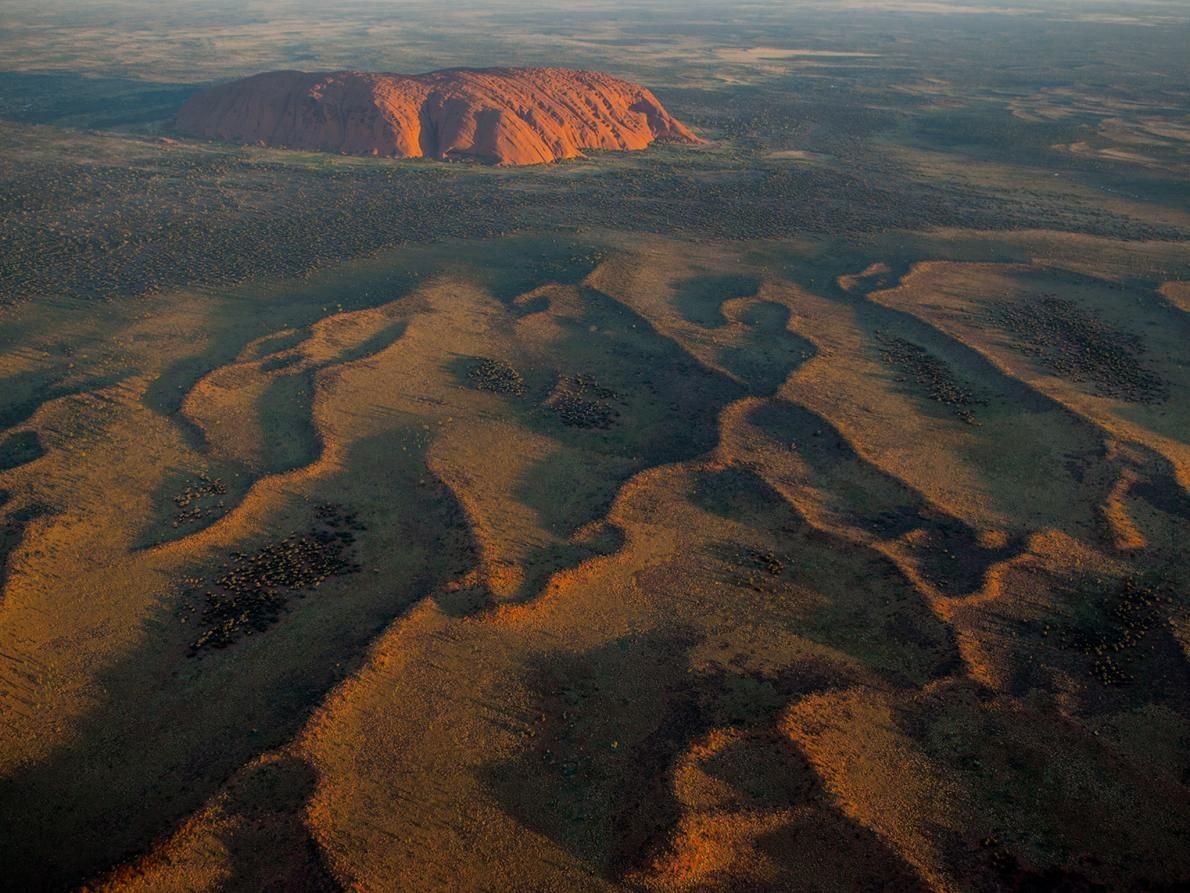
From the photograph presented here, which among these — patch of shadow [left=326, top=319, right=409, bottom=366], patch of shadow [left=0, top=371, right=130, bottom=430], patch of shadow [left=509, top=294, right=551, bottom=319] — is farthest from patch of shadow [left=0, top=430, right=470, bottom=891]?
patch of shadow [left=509, top=294, right=551, bottom=319]

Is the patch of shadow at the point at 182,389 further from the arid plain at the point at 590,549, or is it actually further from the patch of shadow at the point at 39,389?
the patch of shadow at the point at 39,389

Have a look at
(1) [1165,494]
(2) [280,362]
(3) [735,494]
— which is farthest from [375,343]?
(1) [1165,494]

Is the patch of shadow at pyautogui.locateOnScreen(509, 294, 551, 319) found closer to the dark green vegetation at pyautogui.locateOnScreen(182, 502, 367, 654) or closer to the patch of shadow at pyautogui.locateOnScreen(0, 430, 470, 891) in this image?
the dark green vegetation at pyautogui.locateOnScreen(182, 502, 367, 654)

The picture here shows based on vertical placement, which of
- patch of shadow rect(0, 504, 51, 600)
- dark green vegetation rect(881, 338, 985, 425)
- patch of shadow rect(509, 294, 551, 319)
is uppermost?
dark green vegetation rect(881, 338, 985, 425)

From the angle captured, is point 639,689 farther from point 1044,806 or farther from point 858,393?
point 858,393

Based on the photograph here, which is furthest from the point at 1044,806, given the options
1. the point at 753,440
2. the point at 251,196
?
the point at 251,196

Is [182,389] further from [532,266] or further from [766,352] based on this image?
[766,352]

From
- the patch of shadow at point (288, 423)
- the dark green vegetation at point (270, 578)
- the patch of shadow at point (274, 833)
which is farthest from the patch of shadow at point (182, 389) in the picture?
the patch of shadow at point (274, 833)

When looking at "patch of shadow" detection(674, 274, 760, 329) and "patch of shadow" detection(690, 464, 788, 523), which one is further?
"patch of shadow" detection(674, 274, 760, 329)
